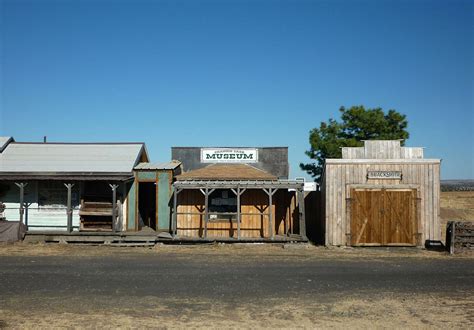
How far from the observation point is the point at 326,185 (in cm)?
2012

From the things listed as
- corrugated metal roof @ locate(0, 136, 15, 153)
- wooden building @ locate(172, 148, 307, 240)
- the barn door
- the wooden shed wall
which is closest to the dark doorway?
wooden building @ locate(172, 148, 307, 240)

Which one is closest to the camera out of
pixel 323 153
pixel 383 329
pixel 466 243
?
pixel 383 329

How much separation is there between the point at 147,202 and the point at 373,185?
12.2 m

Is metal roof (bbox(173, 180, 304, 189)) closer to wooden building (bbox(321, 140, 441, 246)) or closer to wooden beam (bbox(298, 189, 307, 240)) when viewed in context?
wooden beam (bbox(298, 189, 307, 240))

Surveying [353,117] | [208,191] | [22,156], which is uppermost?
[353,117]

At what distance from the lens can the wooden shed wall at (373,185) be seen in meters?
19.7

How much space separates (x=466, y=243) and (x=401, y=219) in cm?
247

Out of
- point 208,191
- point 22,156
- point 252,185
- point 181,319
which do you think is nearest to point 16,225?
point 22,156

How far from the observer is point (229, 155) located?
29000mm

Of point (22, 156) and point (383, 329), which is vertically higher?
point (22, 156)

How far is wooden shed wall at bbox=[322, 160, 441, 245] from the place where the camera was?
19734mm

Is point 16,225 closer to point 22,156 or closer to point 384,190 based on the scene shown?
point 22,156

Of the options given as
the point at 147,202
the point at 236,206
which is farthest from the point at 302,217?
the point at 147,202

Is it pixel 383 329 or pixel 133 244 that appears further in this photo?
pixel 133 244
